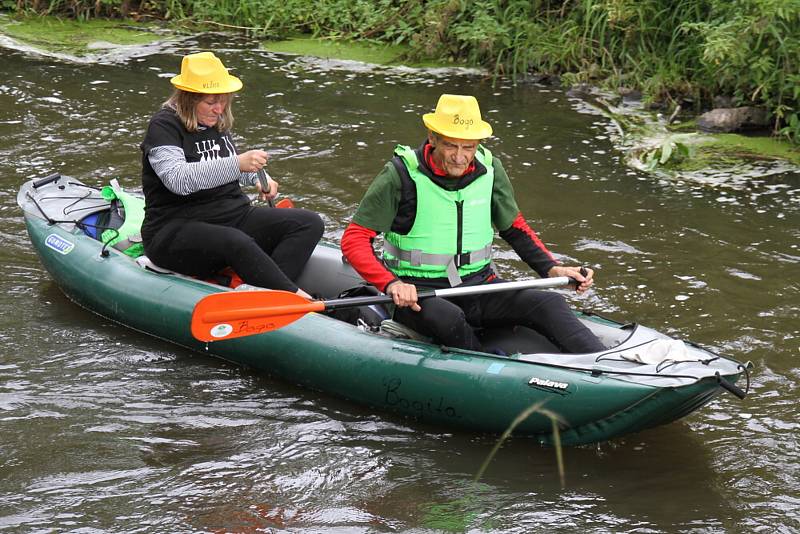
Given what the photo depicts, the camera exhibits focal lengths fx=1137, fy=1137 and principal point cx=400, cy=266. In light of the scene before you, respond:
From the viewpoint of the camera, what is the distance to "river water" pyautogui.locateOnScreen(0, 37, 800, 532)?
3.74 m

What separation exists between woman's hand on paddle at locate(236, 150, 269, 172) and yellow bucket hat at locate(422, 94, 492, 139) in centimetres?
81

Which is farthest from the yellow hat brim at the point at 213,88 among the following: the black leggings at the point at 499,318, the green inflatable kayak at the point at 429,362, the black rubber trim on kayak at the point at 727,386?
the black rubber trim on kayak at the point at 727,386

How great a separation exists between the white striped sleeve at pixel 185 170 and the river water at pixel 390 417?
0.78m

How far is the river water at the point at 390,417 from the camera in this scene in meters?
3.74

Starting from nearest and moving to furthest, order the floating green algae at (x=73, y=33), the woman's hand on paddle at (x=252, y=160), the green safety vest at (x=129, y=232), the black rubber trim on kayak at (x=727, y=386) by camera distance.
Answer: the black rubber trim on kayak at (x=727, y=386), the woman's hand on paddle at (x=252, y=160), the green safety vest at (x=129, y=232), the floating green algae at (x=73, y=33)

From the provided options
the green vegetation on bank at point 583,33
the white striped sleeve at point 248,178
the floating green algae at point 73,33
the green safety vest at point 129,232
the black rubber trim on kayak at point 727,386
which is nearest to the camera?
the black rubber trim on kayak at point 727,386

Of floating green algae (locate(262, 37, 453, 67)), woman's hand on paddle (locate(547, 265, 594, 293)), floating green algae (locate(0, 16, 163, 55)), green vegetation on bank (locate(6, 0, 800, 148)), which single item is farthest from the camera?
floating green algae (locate(0, 16, 163, 55))

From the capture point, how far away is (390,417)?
4383 mm

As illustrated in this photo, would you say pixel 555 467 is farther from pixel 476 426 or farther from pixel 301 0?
pixel 301 0

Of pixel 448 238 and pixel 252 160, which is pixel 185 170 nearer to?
pixel 252 160

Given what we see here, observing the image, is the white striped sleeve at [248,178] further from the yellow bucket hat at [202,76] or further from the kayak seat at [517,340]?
the kayak seat at [517,340]

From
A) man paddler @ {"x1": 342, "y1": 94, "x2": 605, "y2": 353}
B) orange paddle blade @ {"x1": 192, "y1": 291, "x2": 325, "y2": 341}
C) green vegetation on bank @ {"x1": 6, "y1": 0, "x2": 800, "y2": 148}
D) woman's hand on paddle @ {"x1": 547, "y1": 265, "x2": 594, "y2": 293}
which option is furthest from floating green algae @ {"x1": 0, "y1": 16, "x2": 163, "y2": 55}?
woman's hand on paddle @ {"x1": 547, "y1": 265, "x2": 594, "y2": 293}

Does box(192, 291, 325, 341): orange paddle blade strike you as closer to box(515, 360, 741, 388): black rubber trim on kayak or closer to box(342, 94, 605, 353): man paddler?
box(342, 94, 605, 353): man paddler

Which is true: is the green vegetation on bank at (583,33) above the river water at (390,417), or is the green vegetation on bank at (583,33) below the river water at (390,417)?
above
